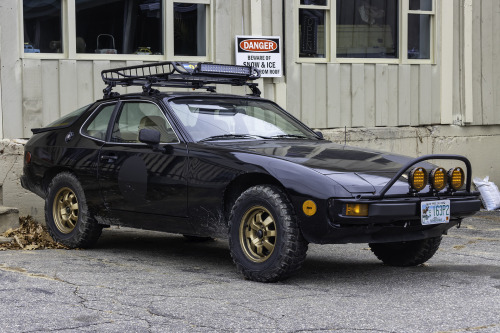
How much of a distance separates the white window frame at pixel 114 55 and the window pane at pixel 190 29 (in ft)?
0.20

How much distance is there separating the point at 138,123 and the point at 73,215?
1.18m

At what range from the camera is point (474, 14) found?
535 inches

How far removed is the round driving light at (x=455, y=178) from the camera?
21.7ft

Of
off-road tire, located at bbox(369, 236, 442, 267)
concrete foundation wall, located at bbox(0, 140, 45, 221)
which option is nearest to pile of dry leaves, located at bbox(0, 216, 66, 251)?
concrete foundation wall, located at bbox(0, 140, 45, 221)

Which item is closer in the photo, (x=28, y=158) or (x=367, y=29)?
(x=28, y=158)

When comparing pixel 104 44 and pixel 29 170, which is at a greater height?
pixel 104 44

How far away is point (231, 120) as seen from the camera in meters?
7.60

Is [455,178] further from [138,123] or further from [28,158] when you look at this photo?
[28,158]

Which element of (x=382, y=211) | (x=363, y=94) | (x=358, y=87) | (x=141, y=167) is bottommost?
(x=382, y=211)

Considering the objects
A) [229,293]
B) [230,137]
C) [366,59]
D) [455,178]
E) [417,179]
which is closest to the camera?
[229,293]

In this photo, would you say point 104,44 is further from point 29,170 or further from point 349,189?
point 349,189

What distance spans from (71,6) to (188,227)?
15.0 ft

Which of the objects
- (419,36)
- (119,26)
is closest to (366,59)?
(419,36)

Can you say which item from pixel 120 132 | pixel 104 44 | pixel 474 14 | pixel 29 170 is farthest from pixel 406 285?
pixel 474 14
